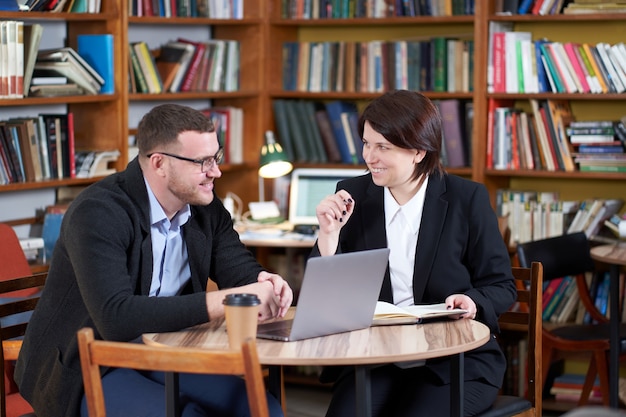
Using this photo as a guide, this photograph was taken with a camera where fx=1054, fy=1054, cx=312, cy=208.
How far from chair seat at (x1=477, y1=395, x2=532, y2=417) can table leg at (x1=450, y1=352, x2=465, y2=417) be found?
0.23 meters

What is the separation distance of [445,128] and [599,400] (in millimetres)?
1510

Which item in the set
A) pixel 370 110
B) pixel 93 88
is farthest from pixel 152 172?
pixel 93 88

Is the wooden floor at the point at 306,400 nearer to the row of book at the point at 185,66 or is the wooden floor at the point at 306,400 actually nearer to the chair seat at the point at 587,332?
the chair seat at the point at 587,332

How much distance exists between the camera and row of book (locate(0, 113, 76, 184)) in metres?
4.30

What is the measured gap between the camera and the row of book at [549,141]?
498cm

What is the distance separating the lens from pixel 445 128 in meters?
5.30

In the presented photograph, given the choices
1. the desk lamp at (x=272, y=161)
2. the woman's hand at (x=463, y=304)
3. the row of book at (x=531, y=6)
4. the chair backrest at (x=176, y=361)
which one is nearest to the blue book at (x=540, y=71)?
the row of book at (x=531, y=6)

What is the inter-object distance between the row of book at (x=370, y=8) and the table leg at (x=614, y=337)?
5.12 feet

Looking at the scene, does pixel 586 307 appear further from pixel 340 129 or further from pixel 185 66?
pixel 185 66

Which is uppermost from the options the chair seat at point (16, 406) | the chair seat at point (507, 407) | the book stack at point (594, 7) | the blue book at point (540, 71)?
the book stack at point (594, 7)

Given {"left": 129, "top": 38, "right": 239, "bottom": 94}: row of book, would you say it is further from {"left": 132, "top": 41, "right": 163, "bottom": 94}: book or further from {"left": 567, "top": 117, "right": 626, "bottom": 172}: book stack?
{"left": 567, "top": 117, "right": 626, "bottom": 172}: book stack

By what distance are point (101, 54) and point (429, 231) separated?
2.13 metres

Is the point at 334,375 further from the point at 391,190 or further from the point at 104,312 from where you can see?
the point at 104,312

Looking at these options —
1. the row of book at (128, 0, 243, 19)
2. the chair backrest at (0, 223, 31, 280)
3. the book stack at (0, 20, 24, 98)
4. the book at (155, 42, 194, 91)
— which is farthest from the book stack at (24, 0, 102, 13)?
the chair backrest at (0, 223, 31, 280)
